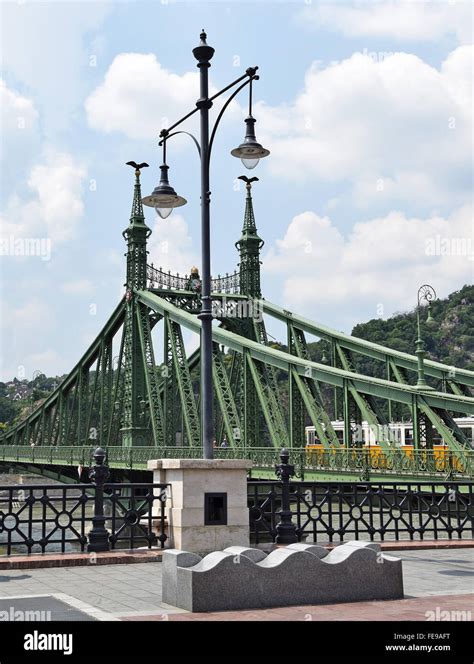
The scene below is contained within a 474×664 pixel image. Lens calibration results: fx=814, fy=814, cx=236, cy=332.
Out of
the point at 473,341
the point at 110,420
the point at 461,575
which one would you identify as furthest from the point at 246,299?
the point at 473,341

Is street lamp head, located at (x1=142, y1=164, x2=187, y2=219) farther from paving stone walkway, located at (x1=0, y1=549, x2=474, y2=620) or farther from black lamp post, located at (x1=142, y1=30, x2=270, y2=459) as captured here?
paving stone walkway, located at (x1=0, y1=549, x2=474, y2=620)

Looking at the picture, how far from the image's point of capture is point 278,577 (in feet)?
27.4

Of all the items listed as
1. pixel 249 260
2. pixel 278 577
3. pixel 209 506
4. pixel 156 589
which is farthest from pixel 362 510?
pixel 249 260

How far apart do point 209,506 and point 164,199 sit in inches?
212

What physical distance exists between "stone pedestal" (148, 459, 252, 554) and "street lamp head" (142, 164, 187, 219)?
181 inches

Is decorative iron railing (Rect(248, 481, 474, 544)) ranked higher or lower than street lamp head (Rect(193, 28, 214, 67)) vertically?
lower

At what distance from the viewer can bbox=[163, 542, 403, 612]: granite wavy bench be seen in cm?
805

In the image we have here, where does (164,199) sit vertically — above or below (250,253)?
below

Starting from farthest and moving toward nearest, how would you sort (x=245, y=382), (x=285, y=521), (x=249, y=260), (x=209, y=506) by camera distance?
(x=249, y=260) < (x=245, y=382) < (x=285, y=521) < (x=209, y=506)

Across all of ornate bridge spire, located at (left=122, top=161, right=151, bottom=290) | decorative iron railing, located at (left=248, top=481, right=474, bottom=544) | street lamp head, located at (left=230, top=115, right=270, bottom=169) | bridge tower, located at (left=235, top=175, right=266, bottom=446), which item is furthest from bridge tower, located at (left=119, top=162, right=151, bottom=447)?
street lamp head, located at (left=230, top=115, right=270, bottom=169)

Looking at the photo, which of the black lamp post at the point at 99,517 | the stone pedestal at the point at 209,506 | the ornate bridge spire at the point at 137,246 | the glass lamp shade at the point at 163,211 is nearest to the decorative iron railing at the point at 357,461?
the ornate bridge spire at the point at 137,246

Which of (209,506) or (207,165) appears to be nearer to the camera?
(209,506)

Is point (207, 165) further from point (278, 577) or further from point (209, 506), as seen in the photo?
point (278, 577)

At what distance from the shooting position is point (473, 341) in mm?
111750
